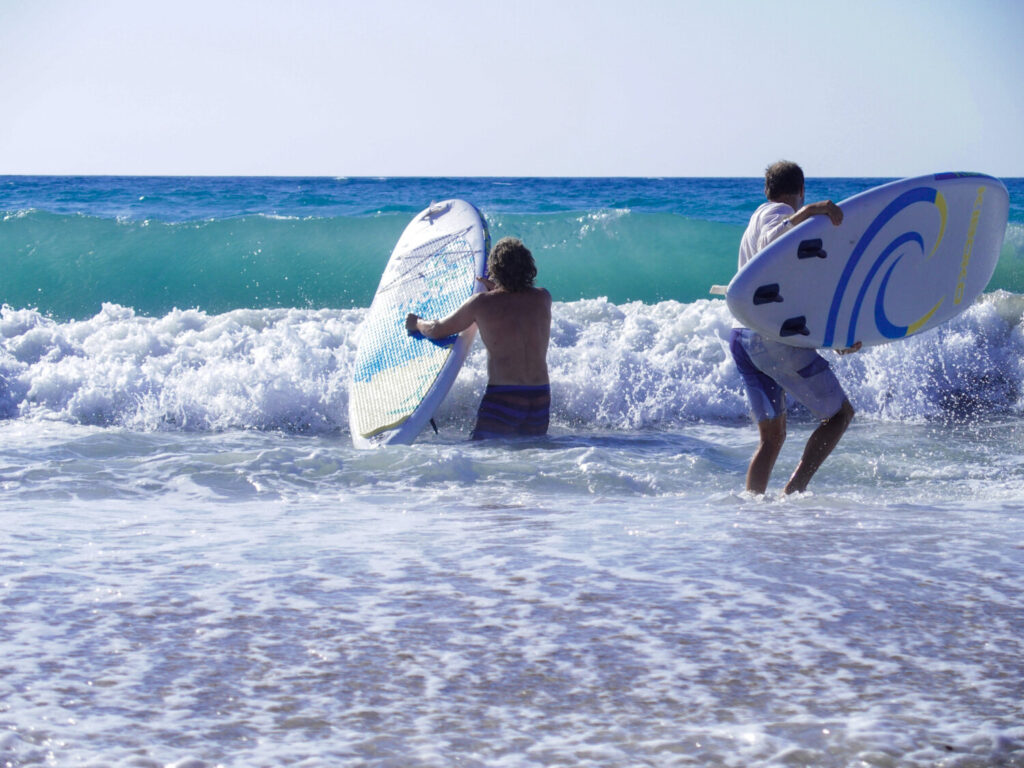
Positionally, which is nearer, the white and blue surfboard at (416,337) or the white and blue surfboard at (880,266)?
the white and blue surfboard at (880,266)

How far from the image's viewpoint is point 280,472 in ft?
→ 15.2

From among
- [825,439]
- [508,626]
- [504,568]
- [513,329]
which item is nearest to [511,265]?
[513,329]

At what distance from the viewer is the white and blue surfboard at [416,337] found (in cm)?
551

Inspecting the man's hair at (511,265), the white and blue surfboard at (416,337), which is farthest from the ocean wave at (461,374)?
the man's hair at (511,265)

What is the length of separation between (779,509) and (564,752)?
2.17 meters

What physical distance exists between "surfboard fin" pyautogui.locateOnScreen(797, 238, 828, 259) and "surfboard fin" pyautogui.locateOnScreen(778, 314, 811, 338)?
0.74ft

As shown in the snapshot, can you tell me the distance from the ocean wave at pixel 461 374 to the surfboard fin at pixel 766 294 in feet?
9.35

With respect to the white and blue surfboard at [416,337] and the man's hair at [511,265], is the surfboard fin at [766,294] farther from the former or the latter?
the white and blue surfboard at [416,337]

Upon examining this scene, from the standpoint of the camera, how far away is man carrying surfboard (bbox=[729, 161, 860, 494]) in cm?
382

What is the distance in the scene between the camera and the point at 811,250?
3.81 meters

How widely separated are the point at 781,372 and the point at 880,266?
599mm

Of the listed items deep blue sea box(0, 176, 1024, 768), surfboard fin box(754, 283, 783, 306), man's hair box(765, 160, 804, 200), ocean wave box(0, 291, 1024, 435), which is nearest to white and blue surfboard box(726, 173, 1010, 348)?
surfboard fin box(754, 283, 783, 306)

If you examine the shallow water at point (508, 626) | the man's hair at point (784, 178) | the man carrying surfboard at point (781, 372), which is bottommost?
the shallow water at point (508, 626)

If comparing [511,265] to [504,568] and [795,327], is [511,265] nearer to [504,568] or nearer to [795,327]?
[795,327]
